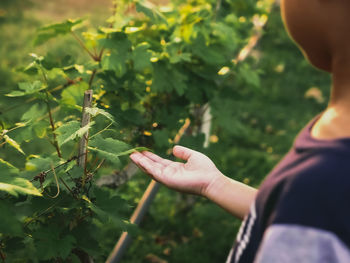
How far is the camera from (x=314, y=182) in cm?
87

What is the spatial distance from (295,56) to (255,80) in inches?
150

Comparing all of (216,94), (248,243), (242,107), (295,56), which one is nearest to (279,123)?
(242,107)

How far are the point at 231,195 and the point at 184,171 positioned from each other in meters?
0.20

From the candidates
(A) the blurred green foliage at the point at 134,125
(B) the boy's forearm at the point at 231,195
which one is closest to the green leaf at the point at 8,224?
(A) the blurred green foliage at the point at 134,125

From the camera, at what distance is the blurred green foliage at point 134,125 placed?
154 cm

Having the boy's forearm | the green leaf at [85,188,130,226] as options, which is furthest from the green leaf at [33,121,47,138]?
the boy's forearm

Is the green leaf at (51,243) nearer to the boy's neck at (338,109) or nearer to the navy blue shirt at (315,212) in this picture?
the navy blue shirt at (315,212)

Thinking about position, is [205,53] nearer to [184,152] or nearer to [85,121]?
[184,152]

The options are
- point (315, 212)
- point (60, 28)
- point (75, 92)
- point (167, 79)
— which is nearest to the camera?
point (315, 212)

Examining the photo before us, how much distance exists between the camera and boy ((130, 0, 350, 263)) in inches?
33.9

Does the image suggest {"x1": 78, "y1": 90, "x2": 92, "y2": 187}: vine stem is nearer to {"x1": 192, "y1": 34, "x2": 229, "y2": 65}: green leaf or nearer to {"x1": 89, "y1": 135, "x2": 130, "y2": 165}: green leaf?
{"x1": 89, "y1": 135, "x2": 130, "y2": 165}: green leaf

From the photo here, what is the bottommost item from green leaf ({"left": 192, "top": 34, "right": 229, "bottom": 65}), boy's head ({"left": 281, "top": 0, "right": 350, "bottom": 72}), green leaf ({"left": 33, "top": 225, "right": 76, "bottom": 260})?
green leaf ({"left": 33, "top": 225, "right": 76, "bottom": 260})

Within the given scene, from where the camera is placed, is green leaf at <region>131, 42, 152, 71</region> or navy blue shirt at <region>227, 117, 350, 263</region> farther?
green leaf at <region>131, 42, 152, 71</region>

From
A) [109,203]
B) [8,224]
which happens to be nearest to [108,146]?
[109,203]
